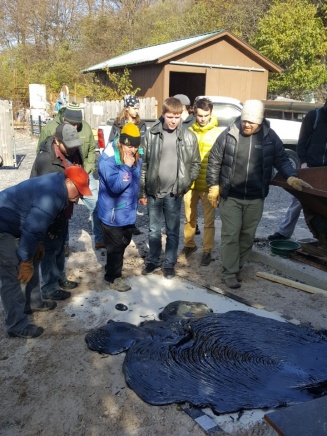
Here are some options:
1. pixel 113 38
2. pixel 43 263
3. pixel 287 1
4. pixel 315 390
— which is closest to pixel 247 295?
pixel 315 390

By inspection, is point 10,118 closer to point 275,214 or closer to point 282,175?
point 275,214

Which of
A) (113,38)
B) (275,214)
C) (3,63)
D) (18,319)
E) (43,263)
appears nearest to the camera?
(18,319)

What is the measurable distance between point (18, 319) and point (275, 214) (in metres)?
5.20

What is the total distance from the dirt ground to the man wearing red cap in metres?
0.40

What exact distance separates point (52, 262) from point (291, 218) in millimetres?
3094

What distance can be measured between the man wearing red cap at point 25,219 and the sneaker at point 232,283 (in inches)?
80.4

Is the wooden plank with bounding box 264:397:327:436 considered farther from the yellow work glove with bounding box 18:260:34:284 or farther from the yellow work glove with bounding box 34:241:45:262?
the yellow work glove with bounding box 34:241:45:262

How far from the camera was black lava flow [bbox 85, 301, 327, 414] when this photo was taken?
2.76 metres

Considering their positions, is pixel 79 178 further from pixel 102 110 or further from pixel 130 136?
pixel 102 110

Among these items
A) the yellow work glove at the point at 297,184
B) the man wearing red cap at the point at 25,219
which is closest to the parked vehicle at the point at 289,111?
the yellow work glove at the point at 297,184

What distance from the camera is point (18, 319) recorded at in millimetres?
Answer: 3441

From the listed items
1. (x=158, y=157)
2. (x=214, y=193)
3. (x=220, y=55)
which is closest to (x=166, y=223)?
(x=214, y=193)

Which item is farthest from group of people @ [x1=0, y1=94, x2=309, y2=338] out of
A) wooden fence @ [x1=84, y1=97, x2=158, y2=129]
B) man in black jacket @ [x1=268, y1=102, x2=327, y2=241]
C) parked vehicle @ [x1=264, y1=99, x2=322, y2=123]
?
wooden fence @ [x1=84, y1=97, x2=158, y2=129]

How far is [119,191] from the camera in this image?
399 cm
